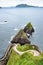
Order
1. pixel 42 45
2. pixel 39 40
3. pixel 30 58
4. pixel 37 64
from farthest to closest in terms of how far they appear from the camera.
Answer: pixel 39 40
pixel 42 45
pixel 30 58
pixel 37 64

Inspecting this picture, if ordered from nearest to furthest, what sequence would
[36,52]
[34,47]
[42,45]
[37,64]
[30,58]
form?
[37,64] < [30,58] < [36,52] < [34,47] < [42,45]

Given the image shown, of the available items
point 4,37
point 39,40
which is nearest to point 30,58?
point 39,40

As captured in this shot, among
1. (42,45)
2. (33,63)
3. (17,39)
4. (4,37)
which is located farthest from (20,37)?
(33,63)

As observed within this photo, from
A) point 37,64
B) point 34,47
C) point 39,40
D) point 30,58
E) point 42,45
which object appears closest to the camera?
point 37,64

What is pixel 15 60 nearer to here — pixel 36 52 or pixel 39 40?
pixel 36 52

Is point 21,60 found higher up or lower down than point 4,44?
higher up

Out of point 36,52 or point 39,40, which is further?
point 39,40

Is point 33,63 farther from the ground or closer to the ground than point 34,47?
farther from the ground

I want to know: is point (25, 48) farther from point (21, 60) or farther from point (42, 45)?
point (42, 45)

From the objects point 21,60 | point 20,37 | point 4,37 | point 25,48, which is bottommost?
point 4,37
